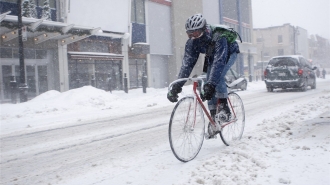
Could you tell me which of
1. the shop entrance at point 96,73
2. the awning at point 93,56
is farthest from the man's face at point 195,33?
the awning at point 93,56

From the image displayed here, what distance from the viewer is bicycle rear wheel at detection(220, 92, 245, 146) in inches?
171

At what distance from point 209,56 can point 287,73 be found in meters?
11.7

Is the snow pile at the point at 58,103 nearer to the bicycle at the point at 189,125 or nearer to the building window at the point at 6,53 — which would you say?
the building window at the point at 6,53

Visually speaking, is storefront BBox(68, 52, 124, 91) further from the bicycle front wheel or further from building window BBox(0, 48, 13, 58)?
the bicycle front wheel

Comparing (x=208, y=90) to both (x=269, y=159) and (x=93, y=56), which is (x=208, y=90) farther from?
(x=93, y=56)

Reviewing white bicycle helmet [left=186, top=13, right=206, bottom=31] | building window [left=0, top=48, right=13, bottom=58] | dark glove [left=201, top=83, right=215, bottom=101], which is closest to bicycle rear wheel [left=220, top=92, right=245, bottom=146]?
dark glove [left=201, top=83, right=215, bottom=101]

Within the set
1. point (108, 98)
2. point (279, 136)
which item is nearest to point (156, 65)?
point (108, 98)

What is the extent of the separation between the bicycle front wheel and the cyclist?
0.58ft

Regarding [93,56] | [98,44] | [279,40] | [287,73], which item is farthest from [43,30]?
[279,40]

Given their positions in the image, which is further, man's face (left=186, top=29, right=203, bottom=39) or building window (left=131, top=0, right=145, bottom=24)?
building window (left=131, top=0, right=145, bottom=24)

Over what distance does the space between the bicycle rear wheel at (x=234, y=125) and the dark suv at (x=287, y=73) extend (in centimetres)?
1067

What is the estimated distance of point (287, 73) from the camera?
14492 mm

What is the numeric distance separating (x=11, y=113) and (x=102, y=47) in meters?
13.2

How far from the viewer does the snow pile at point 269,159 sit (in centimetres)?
295
